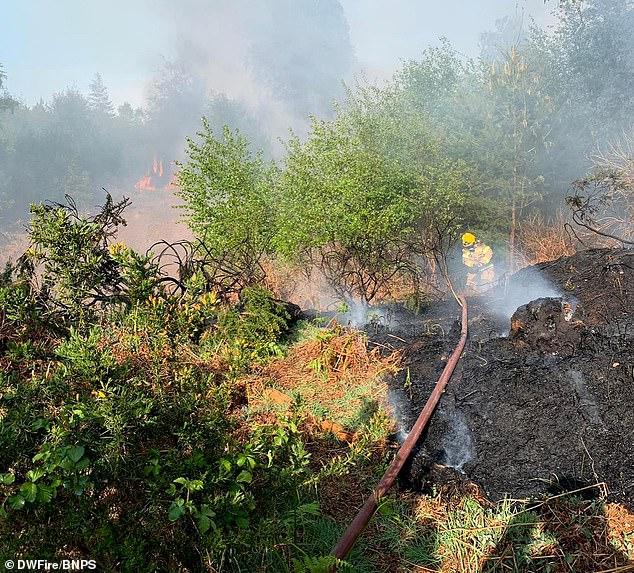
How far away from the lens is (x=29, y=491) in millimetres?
1917

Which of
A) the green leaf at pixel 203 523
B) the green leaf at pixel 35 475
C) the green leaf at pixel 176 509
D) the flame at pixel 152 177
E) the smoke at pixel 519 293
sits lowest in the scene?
the green leaf at pixel 203 523

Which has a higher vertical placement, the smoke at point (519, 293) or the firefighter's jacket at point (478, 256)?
the firefighter's jacket at point (478, 256)

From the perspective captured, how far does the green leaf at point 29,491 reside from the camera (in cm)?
188

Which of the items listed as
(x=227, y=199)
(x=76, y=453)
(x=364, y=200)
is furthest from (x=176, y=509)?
(x=227, y=199)

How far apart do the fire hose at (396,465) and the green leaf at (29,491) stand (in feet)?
4.53

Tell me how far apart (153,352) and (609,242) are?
35.6 ft

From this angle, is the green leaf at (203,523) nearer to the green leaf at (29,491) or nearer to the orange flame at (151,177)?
the green leaf at (29,491)

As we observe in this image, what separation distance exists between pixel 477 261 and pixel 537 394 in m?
6.43

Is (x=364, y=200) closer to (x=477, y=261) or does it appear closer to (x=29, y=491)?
(x=477, y=261)

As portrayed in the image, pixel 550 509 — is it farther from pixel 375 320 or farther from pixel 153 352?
pixel 375 320

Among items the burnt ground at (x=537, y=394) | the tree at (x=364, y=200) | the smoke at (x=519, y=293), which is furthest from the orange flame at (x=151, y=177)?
the burnt ground at (x=537, y=394)

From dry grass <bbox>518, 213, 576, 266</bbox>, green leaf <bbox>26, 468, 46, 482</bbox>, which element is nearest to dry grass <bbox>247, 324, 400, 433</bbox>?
green leaf <bbox>26, 468, 46, 482</bbox>

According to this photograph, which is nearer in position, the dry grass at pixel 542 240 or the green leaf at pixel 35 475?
the green leaf at pixel 35 475

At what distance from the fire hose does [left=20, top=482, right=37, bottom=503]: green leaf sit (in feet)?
4.53
